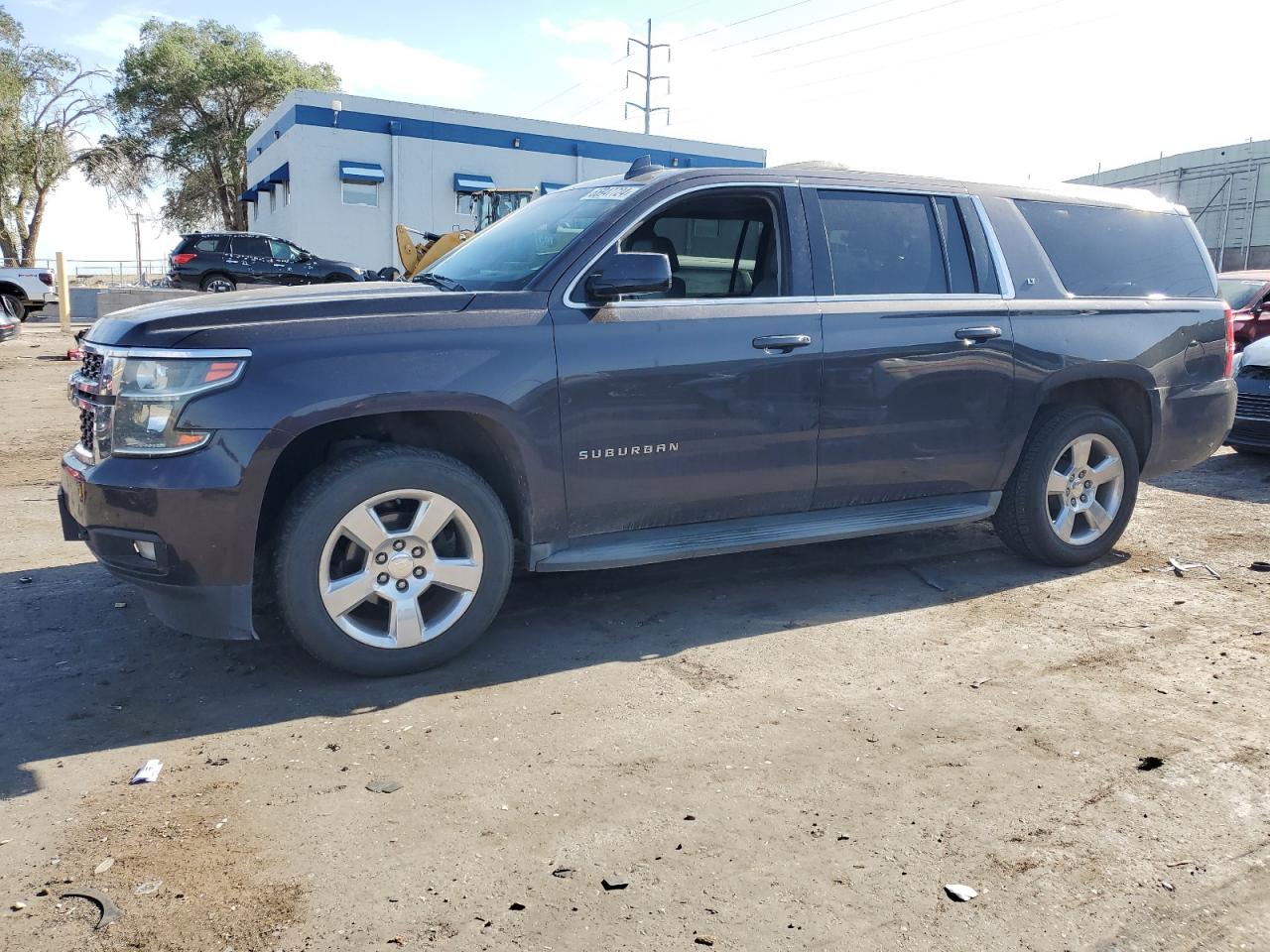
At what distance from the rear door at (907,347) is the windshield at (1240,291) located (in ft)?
29.9

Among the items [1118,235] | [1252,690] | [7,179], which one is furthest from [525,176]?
[1252,690]

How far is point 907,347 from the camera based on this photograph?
487 centimetres

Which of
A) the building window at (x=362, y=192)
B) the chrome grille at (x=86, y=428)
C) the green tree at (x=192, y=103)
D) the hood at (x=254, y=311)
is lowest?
the chrome grille at (x=86, y=428)

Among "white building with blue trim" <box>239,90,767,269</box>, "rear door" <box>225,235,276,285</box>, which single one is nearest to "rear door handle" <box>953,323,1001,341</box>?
"rear door" <box>225,235,276,285</box>

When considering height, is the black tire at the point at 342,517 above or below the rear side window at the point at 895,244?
below

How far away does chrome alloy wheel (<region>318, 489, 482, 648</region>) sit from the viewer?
382 centimetres

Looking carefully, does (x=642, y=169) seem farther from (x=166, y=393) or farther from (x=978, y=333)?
(x=166, y=393)

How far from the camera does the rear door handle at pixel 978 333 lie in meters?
5.02

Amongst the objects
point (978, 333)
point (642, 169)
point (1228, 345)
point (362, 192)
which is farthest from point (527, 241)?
point (362, 192)

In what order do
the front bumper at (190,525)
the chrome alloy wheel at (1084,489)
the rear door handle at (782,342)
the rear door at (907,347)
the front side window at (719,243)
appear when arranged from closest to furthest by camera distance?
the front bumper at (190,525), the rear door handle at (782,342), the front side window at (719,243), the rear door at (907,347), the chrome alloy wheel at (1084,489)

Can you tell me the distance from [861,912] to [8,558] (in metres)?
4.82

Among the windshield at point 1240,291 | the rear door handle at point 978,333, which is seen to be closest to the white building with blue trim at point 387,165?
the windshield at point 1240,291

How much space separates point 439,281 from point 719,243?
1.29 metres

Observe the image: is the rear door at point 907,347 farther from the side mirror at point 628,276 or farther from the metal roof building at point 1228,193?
the metal roof building at point 1228,193
